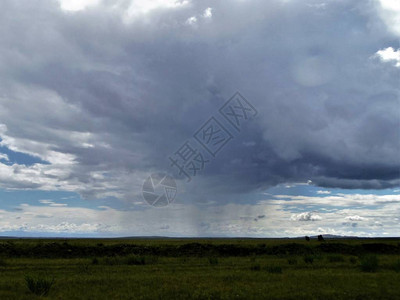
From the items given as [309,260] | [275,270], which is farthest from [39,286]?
[309,260]

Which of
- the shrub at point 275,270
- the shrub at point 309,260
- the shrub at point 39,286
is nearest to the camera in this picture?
the shrub at point 39,286

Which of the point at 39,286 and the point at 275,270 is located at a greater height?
the point at 39,286

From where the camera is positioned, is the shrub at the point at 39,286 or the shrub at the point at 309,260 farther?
the shrub at the point at 309,260

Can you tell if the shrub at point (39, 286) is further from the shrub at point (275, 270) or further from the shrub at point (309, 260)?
the shrub at point (309, 260)

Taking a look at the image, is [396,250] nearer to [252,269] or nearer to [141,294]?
[252,269]

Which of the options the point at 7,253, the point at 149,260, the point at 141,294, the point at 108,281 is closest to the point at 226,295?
the point at 141,294

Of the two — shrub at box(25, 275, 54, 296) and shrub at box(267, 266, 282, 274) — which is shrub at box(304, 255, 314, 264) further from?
shrub at box(25, 275, 54, 296)

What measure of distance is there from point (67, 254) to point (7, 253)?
6.28 meters

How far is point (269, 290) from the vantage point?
1741 centimetres

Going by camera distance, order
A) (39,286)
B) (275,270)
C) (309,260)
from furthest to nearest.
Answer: (309,260) → (275,270) → (39,286)

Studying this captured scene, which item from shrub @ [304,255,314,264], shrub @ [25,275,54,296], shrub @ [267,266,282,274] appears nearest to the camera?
shrub @ [25,275,54,296]

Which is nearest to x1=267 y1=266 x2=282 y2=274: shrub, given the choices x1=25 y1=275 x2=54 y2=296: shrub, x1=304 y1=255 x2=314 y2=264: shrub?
x1=304 y1=255 x2=314 y2=264: shrub

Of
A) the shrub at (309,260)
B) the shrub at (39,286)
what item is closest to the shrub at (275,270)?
the shrub at (309,260)

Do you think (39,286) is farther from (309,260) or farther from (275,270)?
(309,260)
